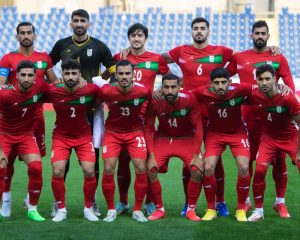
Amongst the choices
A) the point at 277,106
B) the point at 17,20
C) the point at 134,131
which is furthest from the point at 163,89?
the point at 17,20

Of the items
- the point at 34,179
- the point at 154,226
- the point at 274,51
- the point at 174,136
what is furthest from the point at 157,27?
the point at 154,226

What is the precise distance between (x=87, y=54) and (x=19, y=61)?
71 cm

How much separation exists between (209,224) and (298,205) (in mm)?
1548

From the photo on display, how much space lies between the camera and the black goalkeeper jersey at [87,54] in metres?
8.47

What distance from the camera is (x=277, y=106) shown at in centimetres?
798

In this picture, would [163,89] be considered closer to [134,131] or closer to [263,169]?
[134,131]

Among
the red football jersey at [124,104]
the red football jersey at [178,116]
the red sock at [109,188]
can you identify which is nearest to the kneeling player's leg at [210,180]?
the red football jersey at [178,116]

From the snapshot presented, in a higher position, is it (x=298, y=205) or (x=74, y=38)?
(x=74, y=38)

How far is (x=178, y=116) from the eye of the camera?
822cm

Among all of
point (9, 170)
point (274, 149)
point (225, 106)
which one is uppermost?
point (225, 106)

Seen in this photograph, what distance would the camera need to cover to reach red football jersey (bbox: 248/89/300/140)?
313 inches

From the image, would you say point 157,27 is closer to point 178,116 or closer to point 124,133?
point 178,116

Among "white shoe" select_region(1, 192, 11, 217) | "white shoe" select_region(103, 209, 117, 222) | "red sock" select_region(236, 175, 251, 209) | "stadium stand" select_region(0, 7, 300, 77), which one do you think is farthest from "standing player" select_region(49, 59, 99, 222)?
"stadium stand" select_region(0, 7, 300, 77)

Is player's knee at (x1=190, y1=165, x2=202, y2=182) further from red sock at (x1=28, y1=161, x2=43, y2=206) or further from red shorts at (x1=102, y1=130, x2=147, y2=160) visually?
red sock at (x1=28, y1=161, x2=43, y2=206)
